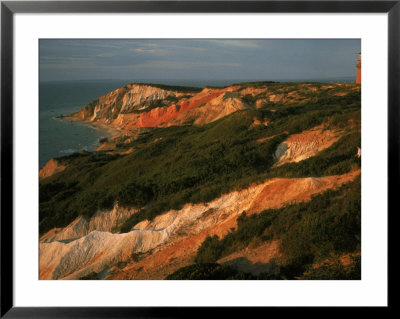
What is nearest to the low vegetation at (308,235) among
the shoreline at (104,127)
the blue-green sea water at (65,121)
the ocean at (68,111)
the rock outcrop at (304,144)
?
the rock outcrop at (304,144)

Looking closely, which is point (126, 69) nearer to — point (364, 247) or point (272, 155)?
point (272, 155)

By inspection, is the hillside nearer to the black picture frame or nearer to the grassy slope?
the grassy slope

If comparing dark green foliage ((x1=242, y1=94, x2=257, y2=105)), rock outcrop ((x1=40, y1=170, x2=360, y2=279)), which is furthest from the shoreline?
dark green foliage ((x1=242, y1=94, x2=257, y2=105))

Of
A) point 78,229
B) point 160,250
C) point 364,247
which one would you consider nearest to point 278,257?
point 364,247

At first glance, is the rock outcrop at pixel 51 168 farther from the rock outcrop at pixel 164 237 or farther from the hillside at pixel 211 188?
the rock outcrop at pixel 164 237

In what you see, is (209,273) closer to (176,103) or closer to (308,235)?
(308,235)
